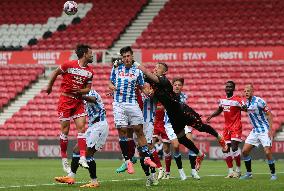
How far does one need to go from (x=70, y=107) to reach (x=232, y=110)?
18.5 ft

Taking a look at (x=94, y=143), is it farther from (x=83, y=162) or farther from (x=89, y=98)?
(x=89, y=98)

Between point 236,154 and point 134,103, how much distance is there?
492 cm

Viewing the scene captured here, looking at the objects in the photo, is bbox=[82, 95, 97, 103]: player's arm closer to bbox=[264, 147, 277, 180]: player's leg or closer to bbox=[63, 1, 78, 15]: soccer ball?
bbox=[264, 147, 277, 180]: player's leg

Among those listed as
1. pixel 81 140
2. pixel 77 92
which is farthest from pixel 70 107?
pixel 81 140

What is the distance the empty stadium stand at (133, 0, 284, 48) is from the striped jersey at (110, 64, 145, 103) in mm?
20056

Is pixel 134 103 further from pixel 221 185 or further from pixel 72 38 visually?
pixel 72 38

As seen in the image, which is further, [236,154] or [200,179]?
[236,154]

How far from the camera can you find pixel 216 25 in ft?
122

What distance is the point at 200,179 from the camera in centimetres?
1775

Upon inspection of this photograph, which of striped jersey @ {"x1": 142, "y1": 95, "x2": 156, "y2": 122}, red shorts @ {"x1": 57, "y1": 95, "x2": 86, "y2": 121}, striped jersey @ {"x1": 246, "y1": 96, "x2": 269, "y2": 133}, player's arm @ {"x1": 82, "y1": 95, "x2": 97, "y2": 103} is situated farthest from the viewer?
striped jersey @ {"x1": 246, "y1": 96, "x2": 269, "y2": 133}

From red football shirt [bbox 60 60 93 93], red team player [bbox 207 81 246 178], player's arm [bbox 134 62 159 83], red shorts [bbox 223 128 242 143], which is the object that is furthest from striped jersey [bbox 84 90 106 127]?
red shorts [bbox 223 128 242 143]

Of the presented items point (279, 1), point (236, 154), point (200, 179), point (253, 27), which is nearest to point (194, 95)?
point (253, 27)

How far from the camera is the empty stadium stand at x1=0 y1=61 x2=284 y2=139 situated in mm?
33094

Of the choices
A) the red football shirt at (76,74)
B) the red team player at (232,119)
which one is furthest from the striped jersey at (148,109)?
the red football shirt at (76,74)
